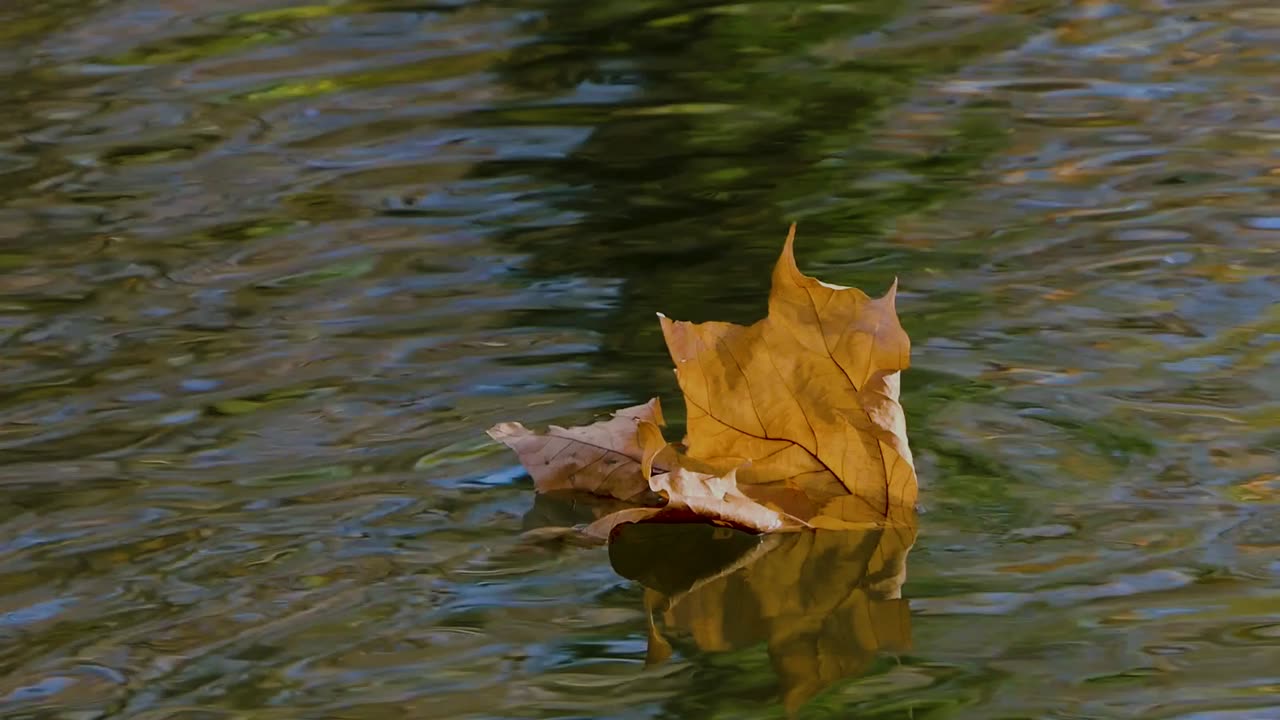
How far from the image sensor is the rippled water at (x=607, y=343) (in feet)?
5.48

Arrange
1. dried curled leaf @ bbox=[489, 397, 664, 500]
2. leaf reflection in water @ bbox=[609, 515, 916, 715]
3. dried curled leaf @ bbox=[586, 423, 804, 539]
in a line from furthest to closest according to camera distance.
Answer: dried curled leaf @ bbox=[489, 397, 664, 500]
dried curled leaf @ bbox=[586, 423, 804, 539]
leaf reflection in water @ bbox=[609, 515, 916, 715]

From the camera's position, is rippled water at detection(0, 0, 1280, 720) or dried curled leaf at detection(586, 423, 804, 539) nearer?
rippled water at detection(0, 0, 1280, 720)

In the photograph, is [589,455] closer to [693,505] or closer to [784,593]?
[693,505]

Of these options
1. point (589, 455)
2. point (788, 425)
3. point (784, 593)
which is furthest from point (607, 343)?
point (784, 593)

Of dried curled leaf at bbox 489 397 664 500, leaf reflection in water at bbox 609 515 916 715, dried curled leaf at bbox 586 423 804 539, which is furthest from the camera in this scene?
dried curled leaf at bbox 489 397 664 500

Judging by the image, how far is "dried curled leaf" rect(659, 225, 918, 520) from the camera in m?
1.90

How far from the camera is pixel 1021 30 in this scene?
434cm

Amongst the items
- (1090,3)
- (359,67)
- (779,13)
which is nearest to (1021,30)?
(1090,3)

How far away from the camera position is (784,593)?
71.1 inches

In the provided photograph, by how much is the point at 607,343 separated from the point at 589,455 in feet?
1.56

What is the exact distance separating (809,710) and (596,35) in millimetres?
3183

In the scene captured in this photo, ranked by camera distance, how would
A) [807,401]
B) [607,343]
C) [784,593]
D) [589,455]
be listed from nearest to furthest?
[784,593], [807,401], [589,455], [607,343]

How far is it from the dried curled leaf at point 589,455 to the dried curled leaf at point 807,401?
0.29 ft

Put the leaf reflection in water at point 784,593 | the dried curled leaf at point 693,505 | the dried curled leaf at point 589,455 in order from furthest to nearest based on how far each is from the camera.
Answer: the dried curled leaf at point 589,455 < the dried curled leaf at point 693,505 < the leaf reflection in water at point 784,593
